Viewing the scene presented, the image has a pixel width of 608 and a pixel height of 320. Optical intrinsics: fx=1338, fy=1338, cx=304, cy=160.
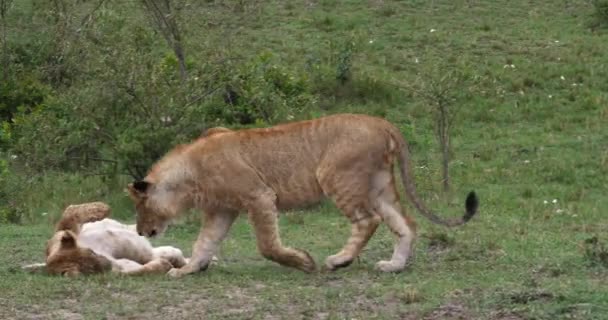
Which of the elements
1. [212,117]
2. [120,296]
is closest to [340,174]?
[120,296]

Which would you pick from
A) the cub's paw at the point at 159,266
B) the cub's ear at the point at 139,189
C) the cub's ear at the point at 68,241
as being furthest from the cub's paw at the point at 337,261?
the cub's ear at the point at 68,241

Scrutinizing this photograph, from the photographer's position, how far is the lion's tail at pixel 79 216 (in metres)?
8.59

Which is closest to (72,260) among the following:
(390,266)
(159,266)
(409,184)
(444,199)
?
(159,266)

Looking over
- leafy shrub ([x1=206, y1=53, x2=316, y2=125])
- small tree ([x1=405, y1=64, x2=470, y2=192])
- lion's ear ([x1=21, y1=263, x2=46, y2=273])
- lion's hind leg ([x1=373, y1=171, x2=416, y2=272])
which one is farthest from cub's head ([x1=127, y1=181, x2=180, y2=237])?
leafy shrub ([x1=206, y1=53, x2=316, y2=125])

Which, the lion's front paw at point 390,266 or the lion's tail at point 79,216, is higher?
A: the lion's tail at point 79,216

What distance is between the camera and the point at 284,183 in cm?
834

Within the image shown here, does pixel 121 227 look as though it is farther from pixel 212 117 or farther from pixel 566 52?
pixel 566 52

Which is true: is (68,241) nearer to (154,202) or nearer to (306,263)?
(154,202)

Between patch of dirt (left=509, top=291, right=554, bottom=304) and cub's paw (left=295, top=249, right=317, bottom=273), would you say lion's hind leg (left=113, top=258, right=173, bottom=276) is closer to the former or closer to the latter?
cub's paw (left=295, top=249, right=317, bottom=273)

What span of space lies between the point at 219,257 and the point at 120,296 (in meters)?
1.82

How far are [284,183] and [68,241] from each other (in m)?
1.37

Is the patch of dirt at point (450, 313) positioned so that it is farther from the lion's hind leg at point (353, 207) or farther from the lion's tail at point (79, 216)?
the lion's tail at point (79, 216)

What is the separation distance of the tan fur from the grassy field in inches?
8.0

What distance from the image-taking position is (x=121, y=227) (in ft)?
28.2
